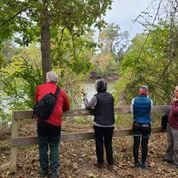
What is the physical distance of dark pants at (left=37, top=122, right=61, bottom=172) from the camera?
259 inches

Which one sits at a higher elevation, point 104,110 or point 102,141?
point 104,110

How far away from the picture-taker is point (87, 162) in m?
7.56

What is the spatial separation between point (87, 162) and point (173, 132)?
1774mm

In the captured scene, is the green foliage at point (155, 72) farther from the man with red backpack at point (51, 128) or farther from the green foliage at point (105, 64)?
the green foliage at point (105, 64)

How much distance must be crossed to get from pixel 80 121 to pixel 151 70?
9.00 ft

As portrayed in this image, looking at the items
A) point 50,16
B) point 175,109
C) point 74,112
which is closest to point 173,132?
point 175,109

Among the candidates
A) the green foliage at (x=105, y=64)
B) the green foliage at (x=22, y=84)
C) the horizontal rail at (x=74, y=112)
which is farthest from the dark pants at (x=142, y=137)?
the green foliage at (x=105, y=64)

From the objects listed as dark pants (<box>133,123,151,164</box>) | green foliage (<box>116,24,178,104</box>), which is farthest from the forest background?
dark pants (<box>133,123,151,164</box>)

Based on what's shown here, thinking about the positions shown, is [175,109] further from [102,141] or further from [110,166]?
[110,166]

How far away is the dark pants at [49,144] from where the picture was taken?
6566 mm

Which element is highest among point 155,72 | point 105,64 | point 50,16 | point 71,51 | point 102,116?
point 105,64

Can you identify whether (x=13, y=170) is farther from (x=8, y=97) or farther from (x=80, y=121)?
(x=8, y=97)

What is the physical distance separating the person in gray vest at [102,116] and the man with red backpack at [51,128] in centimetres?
67

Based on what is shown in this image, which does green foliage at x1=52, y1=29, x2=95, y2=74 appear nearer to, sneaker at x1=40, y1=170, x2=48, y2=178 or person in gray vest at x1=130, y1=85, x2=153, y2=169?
person in gray vest at x1=130, y1=85, x2=153, y2=169
